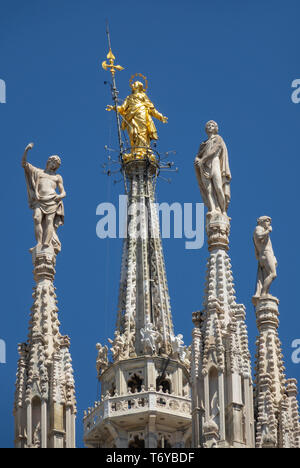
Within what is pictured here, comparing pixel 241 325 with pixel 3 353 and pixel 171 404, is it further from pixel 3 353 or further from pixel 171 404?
pixel 171 404

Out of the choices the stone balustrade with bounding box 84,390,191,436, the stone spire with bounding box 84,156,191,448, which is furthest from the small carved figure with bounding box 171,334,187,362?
the stone balustrade with bounding box 84,390,191,436

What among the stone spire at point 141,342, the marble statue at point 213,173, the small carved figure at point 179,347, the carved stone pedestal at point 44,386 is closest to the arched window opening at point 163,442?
the stone spire at point 141,342

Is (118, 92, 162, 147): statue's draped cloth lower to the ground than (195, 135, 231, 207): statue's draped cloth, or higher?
higher

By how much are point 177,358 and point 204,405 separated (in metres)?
16.9

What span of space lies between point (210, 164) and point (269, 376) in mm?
5194

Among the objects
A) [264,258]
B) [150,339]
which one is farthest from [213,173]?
[150,339]

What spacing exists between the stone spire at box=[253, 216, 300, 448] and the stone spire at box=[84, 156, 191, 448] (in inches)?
401

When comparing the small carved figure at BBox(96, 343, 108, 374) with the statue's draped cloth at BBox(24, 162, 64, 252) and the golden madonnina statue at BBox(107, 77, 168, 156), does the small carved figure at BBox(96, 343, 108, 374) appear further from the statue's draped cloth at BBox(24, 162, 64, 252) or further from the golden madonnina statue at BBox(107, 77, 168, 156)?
the statue's draped cloth at BBox(24, 162, 64, 252)

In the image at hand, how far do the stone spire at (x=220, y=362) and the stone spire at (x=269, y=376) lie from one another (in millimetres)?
604

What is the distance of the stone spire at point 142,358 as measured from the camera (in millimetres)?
76562

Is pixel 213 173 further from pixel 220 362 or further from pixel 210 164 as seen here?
pixel 220 362

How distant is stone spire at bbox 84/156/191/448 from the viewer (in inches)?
3014

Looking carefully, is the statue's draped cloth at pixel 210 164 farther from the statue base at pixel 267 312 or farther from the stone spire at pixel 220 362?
→ the statue base at pixel 267 312
